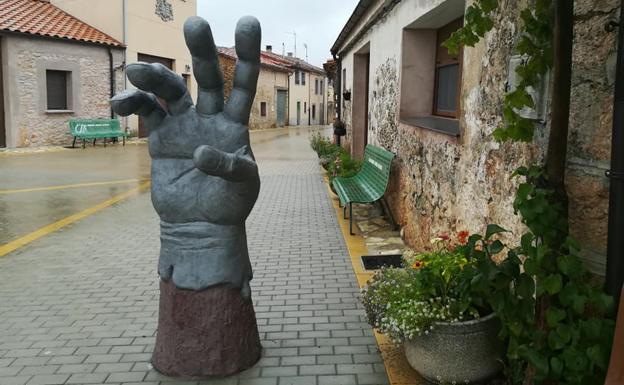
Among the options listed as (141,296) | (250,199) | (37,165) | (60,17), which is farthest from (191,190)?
(60,17)

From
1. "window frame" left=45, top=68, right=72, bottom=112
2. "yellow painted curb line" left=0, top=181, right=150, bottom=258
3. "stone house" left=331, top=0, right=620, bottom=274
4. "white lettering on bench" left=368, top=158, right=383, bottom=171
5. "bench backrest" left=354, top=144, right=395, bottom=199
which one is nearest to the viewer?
"stone house" left=331, top=0, right=620, bottom=274

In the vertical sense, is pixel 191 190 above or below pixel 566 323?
above

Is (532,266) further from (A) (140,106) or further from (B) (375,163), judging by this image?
(B) (375,163)

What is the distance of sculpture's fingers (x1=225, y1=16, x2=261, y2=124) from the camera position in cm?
301

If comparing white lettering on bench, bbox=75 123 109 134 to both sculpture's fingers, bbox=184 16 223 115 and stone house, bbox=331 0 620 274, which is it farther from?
sculpture's fingers, bbox=184 16 223 115

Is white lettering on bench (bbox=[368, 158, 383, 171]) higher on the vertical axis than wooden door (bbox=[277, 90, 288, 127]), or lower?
lower

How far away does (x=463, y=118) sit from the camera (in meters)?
4.50

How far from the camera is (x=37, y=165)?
43.3ft

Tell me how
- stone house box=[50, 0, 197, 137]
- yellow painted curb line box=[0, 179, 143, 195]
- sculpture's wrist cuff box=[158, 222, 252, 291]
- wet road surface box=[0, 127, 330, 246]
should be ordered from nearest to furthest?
1. sculpture's wrist cuff box=[158, 222, 252, 291]
2. wet road surface box=[0, 127, 330, 246]
3. yellow painted curb line box=[0, 179, 143, 195]
4. stone house box=[50, 0, 197, 137]

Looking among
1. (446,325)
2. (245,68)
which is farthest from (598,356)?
(245,68)

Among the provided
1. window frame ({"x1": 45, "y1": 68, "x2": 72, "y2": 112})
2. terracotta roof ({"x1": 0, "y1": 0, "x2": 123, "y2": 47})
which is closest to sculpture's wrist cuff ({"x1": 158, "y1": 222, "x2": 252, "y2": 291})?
terracotta roof ({"x1": 0, "y1": 0, "x2": 123, "y2": 47})

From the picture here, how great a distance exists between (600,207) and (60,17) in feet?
66.5

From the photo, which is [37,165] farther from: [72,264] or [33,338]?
[33,338]

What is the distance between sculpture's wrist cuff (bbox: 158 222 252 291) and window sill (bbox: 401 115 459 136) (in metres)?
2.31
